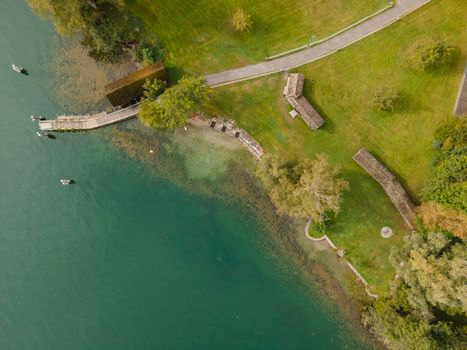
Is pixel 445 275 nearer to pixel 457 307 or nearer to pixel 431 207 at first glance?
pixel 457 307

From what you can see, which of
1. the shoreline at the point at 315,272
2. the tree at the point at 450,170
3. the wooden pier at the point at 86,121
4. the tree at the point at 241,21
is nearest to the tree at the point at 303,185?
the shoreline at the point at 315,272

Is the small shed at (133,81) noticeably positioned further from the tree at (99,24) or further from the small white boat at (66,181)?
the small white boat at (66,181)

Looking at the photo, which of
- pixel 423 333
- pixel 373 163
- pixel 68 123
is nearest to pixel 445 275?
pixel 423 333

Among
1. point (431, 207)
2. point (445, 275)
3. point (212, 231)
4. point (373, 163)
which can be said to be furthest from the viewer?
point (212, 231)

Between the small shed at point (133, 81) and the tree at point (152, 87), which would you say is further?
the small shed at point (133, 81)

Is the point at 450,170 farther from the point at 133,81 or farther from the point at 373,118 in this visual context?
the point at 133,81

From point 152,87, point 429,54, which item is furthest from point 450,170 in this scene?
point 152,87
